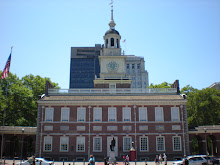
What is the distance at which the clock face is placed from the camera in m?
48.9

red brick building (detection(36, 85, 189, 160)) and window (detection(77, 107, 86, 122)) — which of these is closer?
red brick building (detection(36, 85, 189, 160))

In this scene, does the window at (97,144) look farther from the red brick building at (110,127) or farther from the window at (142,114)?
the window at (142,114)

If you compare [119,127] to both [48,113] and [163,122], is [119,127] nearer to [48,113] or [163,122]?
[163,122]

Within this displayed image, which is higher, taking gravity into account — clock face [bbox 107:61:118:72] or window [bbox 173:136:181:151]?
clock face [bbox 107:61:118:72]

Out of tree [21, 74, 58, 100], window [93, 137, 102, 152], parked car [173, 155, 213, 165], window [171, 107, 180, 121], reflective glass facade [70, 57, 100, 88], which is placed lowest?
parked car [173, 155, 213, 165]

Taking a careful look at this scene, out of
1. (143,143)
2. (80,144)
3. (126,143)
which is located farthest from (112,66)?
(80,144)

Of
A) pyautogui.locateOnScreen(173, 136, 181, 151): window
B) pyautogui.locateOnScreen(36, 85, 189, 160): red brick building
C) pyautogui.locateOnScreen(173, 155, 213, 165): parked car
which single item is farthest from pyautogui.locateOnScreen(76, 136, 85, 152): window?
pyautogui.locateOnScreen(173, 155, 213, 165): parked car

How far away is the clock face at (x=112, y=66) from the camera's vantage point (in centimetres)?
4887

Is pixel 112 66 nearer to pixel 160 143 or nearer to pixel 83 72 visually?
pixel 160 143

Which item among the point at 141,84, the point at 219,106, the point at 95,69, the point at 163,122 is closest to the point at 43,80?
the point at 163,122

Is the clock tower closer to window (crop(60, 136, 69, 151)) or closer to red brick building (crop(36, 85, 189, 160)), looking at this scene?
red brick building (crop(36, 85, 189, 160))

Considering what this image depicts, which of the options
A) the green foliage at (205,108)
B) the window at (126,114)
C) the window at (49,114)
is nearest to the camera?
the window at (126,114)

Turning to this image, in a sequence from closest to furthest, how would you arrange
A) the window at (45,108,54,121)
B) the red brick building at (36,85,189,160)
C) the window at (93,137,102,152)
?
the red brick building at (36,85,189,160), the window at (93,137,102,152), the window at (45,108,54,121)

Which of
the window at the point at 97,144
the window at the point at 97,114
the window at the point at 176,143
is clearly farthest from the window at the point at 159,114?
the window at the point at 97,144
